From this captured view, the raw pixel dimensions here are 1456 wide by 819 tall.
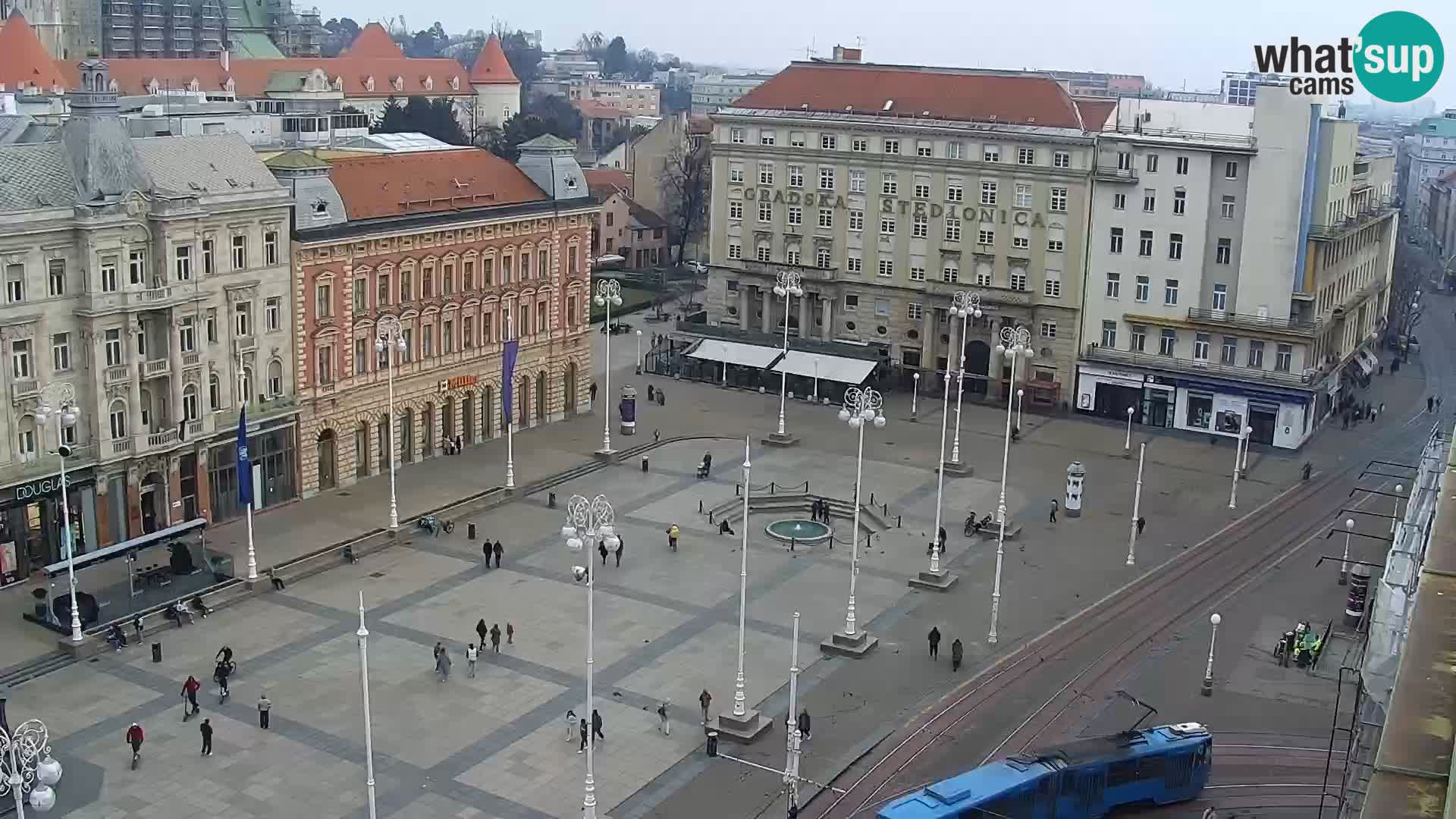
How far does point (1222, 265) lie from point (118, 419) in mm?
61663

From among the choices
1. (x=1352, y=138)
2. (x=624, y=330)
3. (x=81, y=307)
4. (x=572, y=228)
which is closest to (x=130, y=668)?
(x=81, y=307)

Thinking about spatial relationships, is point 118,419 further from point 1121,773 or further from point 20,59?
point 20,59

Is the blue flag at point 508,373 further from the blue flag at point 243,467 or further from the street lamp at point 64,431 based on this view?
the street lamp at point 64,431

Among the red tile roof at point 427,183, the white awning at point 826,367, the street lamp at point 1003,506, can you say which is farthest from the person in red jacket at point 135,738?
the white awning at point 826,367

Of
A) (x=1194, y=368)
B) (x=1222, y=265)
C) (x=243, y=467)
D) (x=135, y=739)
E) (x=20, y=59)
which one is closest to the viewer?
(x=135, y=739)

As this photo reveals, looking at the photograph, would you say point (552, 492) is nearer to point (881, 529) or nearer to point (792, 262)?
point (881, 529)

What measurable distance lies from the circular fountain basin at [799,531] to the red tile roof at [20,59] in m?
97.5

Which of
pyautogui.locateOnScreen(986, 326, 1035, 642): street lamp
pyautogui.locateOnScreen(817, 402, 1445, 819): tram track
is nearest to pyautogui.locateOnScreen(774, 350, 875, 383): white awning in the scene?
pyautogui.locateOnScreen(986, 326, 1035, 642): street lamp

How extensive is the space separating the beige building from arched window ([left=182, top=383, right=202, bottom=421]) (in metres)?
46.3

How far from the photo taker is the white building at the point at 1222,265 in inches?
3334

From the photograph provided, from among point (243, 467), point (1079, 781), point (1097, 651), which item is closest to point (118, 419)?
point (243, 467)

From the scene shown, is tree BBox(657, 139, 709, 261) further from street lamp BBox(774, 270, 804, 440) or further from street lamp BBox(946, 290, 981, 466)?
street lamp BBox(946, 290, 981, 466)

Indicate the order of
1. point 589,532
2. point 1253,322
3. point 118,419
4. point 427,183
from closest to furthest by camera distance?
point 589,532
point 118,419
point 427,183
point 1253,322

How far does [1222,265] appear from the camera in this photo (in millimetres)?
87125
